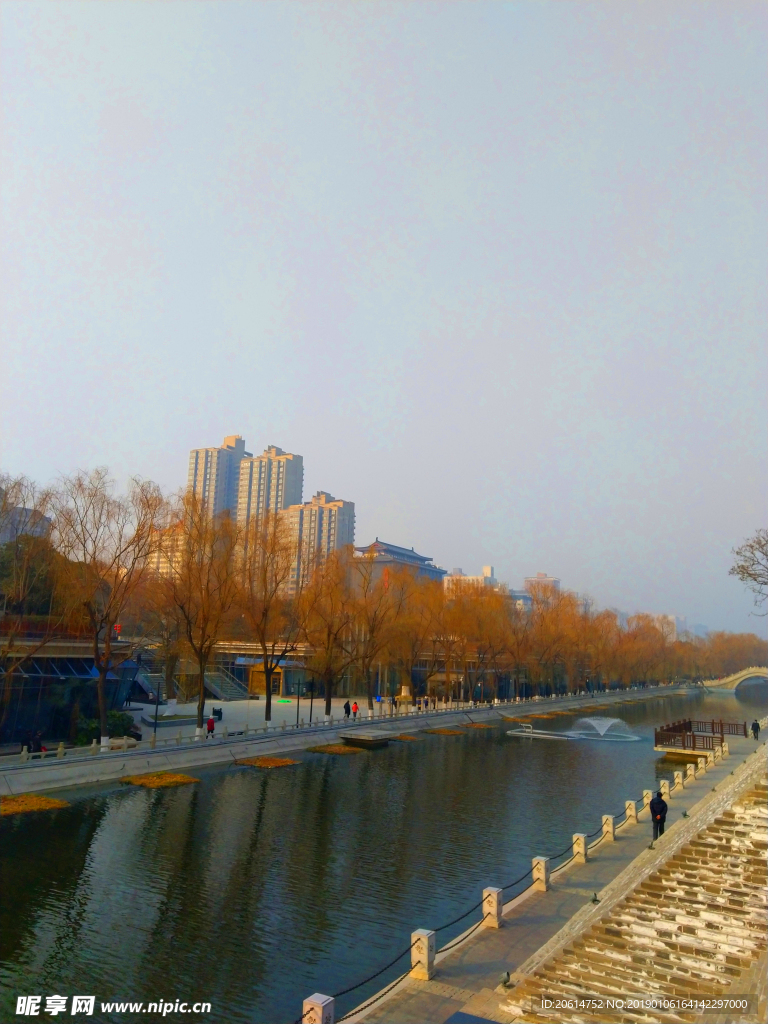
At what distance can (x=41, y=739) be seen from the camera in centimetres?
2917

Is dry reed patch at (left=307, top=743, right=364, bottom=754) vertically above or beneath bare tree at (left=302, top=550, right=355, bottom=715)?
beneath

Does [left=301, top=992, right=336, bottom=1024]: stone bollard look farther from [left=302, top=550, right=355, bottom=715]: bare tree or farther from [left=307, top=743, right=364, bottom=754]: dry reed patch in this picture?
[left=302, top=550, right=355, bottom=715]: bare tree

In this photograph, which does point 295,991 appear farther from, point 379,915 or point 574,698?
point 574,698

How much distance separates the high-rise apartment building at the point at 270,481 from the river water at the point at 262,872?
157 metres

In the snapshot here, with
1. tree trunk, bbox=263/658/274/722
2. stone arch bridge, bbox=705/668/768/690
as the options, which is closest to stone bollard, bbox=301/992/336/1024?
tree trunk, bbox=263/658/274/722

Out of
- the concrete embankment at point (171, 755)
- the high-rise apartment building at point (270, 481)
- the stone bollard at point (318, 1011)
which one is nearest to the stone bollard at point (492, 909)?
the stone bollard at point (318, 1011)

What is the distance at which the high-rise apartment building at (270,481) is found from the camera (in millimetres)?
185125

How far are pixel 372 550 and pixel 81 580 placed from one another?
81.3ft

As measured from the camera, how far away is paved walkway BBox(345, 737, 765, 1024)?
31.4 feet

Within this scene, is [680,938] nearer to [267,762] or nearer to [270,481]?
[267,762]

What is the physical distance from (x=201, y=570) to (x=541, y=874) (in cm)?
2266

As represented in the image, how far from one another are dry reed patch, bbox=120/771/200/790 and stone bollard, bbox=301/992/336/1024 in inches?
725

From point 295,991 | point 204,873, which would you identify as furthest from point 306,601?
point 295,991

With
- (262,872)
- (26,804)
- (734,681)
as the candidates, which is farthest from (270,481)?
(262,872)
